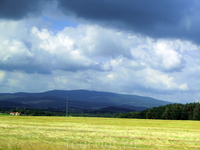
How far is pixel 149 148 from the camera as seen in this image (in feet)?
60.5

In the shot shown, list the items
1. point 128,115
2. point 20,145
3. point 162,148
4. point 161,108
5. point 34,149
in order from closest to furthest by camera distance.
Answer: point 34,149, point 20,145, point 162,148, point 161,108, point 128,115

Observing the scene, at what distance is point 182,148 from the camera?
63.2 feet

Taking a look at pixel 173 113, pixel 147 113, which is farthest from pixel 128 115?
pixel 173 113

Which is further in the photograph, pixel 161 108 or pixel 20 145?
pixel 161 108

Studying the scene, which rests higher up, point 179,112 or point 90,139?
point 90,139

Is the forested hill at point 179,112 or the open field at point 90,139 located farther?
the forested hill at point 179,112

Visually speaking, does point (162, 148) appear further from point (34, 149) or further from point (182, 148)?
point (34, 149)

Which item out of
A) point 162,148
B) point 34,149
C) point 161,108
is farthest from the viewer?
point 161,108

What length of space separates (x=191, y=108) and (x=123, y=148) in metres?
130

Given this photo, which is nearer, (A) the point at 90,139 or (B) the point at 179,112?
(A) the point at 90,139

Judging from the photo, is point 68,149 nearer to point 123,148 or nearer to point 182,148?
point 123,148

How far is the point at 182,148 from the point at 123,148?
16.9ft

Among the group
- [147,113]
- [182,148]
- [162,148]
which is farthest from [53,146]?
[147,113]

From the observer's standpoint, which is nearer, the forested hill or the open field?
the open field
